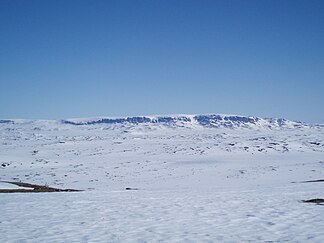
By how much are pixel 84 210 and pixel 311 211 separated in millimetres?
8942

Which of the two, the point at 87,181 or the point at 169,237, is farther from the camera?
the point at 87,181

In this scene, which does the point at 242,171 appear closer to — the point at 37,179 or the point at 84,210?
the point at 37,179

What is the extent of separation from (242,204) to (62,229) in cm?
786

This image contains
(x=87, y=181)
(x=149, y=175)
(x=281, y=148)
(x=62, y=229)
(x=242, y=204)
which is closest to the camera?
(x=62, y=229)

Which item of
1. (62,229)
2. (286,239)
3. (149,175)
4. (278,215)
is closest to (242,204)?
(278,215)

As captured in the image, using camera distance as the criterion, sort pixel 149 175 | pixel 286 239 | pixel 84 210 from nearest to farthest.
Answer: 1. pixel 286 239
2. pixel 84 210
3. pixel 149 175

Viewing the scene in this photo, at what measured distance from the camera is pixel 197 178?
4141 cm

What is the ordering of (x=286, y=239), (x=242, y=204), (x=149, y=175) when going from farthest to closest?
(x=149, y=175)
(x=242, y=204)
(x=286, y=239)

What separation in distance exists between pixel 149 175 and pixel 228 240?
3783 centimetres

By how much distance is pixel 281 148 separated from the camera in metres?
82.6

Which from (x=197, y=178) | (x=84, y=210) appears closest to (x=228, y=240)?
(x=84, y=210)

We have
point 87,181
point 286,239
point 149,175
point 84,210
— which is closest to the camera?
point 286,239

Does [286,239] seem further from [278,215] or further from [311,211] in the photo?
[311,211]

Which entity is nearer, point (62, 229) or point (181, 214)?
point (62, 229)
